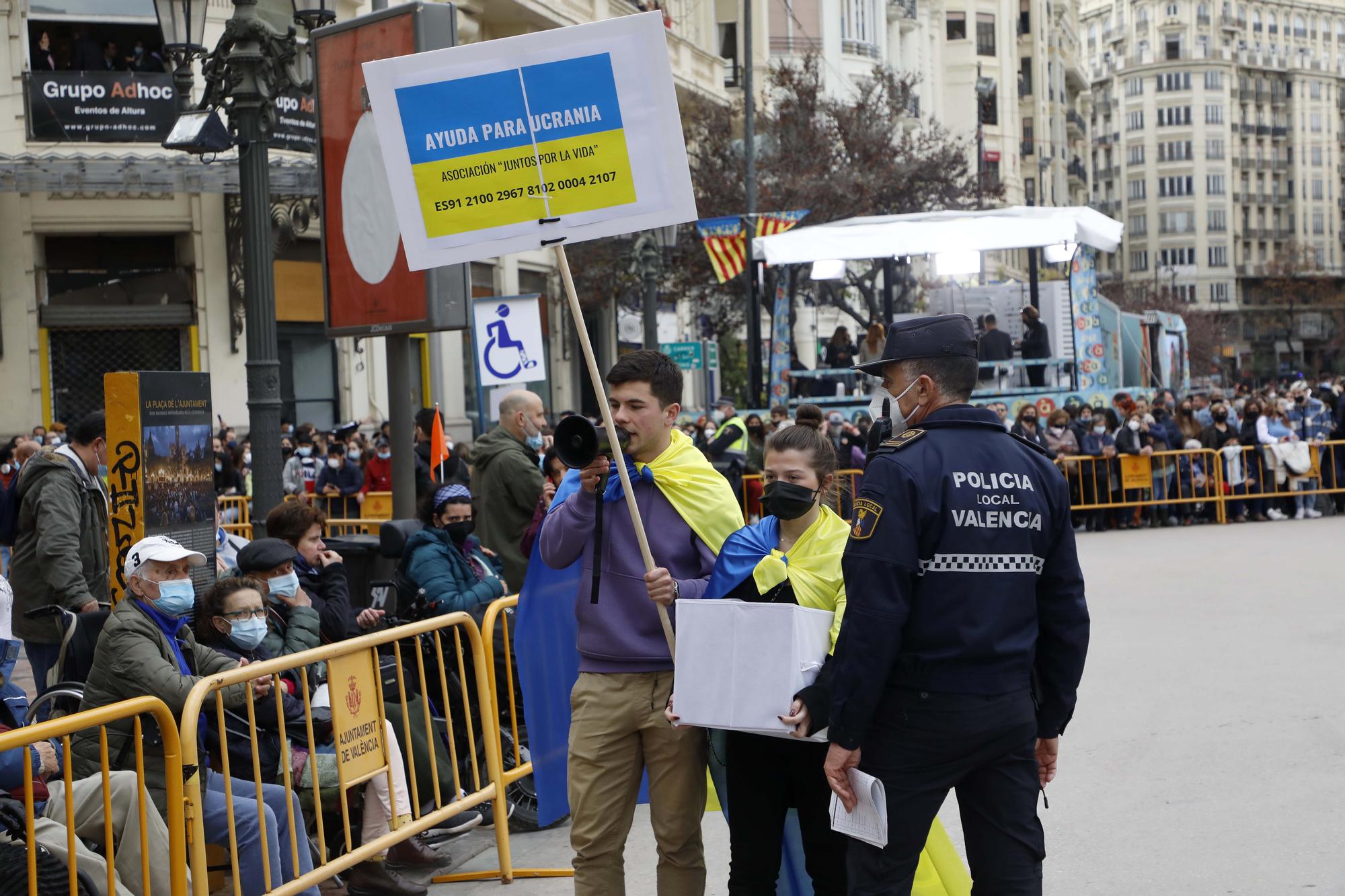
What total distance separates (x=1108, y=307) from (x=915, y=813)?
70.1ft

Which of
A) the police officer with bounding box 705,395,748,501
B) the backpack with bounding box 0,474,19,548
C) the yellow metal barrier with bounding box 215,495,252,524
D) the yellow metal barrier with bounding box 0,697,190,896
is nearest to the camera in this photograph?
the yellow metal barrier with bounding box 0,697,190,896

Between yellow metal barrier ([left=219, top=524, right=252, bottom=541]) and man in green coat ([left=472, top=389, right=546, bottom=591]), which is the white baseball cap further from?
yellow metal barrier ([left=219, top=524, right=252, bottom=541])

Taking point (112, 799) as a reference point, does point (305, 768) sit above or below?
below

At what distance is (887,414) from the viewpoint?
13.7ft

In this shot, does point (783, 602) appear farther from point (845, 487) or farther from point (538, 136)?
point (845, 487)

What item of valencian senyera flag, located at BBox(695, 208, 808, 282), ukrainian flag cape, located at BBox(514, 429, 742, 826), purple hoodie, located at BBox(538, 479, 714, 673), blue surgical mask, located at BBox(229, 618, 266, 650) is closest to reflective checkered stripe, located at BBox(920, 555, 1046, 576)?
purple hoodie, located at BBox(538, 479, 714, 673)

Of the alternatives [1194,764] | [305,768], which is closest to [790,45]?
[1194,764]

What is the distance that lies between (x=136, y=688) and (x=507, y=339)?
8.49 meters

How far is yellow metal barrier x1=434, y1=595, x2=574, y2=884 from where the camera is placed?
604 centimetres

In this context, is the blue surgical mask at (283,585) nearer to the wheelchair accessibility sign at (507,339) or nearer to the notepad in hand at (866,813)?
the notepad in hand at (866,813)

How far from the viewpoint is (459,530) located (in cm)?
685

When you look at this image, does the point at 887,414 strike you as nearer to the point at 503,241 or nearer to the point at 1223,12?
the point at 503,241

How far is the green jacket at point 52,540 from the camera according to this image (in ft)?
23.1

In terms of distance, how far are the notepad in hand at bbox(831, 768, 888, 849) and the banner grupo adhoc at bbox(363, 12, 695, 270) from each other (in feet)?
5.49
